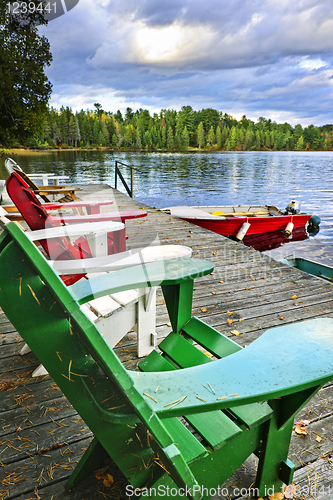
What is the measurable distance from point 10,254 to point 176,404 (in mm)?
508

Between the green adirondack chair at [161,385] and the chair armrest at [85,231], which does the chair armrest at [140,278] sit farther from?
the chair armrest at [85,231]

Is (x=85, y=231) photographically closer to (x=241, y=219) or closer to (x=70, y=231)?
(x=70, y=231)

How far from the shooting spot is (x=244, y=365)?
0.83m

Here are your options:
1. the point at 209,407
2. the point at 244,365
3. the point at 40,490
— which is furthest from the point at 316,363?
the point at 40,490

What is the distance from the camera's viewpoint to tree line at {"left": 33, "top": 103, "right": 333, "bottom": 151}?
288 feet

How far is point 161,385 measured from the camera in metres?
0.71

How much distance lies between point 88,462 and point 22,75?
63.8 ft

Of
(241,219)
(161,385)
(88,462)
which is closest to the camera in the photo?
(161,385)

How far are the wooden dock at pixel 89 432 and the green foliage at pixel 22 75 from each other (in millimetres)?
16825

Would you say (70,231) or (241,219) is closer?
(70,231)

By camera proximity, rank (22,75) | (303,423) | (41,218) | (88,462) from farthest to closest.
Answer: (22,75) < (41,218) < (303,423) < (88,462)

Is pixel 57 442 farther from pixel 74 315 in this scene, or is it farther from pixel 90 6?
pixel 90 6

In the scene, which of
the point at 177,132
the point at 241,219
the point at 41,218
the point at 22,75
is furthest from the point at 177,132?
the point at 41,218

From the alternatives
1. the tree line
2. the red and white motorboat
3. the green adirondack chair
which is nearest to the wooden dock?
the green adirondack chair
